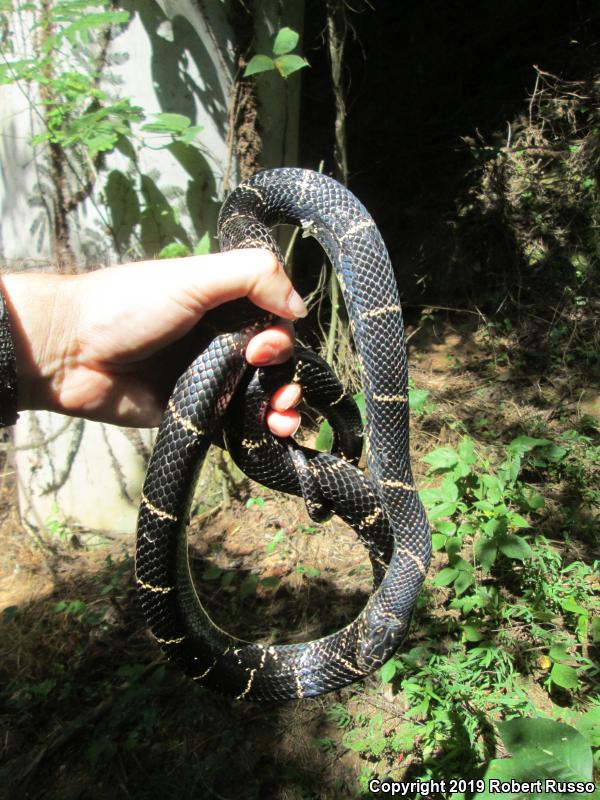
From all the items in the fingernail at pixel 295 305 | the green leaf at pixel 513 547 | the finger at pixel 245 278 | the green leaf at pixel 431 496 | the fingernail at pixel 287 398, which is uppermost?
the finger at pixel 245 278

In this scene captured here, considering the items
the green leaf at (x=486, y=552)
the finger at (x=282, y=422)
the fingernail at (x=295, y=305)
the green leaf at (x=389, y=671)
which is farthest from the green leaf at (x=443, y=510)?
the fingernail at (x=295, y=305)

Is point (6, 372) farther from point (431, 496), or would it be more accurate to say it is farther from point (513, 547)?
point (513, 547)

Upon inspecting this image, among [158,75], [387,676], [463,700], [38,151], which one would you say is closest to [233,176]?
[158,75]

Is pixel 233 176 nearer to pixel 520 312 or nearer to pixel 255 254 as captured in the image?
pixel 255 254

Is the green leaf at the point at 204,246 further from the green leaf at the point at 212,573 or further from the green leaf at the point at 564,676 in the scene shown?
the green leaf at the point at 564,676

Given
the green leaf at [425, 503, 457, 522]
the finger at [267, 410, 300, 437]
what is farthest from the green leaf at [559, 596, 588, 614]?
the finger at [267, 410, 300, 437]

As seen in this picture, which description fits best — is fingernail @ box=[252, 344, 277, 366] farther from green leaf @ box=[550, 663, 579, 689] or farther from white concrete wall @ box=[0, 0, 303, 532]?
green leaf @ box=[550, 663, 579, 689]
